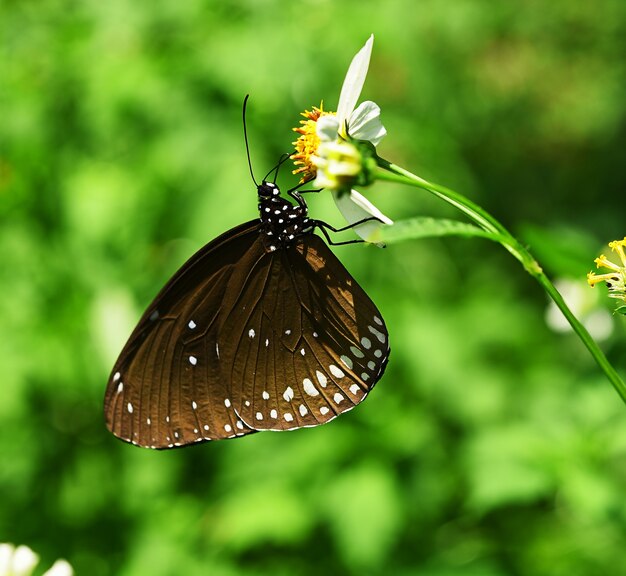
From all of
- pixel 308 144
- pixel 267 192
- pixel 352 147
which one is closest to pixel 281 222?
pixel 267 192

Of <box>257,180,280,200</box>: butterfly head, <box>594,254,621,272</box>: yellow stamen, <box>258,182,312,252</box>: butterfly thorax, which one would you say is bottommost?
<box>594,254,621,272</box>: yellow stamen

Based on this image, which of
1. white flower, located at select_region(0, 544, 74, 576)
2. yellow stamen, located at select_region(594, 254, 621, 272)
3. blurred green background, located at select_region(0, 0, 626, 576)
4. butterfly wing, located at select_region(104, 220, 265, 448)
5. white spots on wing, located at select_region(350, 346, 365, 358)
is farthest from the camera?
blurred green background, located at select_region(0, 0, 626, 576)

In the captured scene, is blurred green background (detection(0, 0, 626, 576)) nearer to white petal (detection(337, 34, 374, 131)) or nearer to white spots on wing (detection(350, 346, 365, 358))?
white spots on wing (detection(350, 346, 365, 358))

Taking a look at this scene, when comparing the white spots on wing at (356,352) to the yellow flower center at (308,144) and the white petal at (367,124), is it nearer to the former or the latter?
the yellow flower center at (308,144)

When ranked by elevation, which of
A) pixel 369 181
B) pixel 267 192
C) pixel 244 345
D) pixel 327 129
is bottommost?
pixel 369 181

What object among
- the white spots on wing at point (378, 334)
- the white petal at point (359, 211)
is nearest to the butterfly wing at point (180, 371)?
the white spots on wing at point (378, 334)

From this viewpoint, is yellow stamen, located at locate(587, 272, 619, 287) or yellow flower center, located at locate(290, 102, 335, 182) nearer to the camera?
yellow stamen, located at locate(587, 272, 619, 287)

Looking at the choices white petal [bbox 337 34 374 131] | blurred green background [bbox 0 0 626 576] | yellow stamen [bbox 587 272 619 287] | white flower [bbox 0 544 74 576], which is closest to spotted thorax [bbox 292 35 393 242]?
white petal [bbox 337 34 374 131]

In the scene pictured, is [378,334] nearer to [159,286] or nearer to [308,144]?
[308,144]
